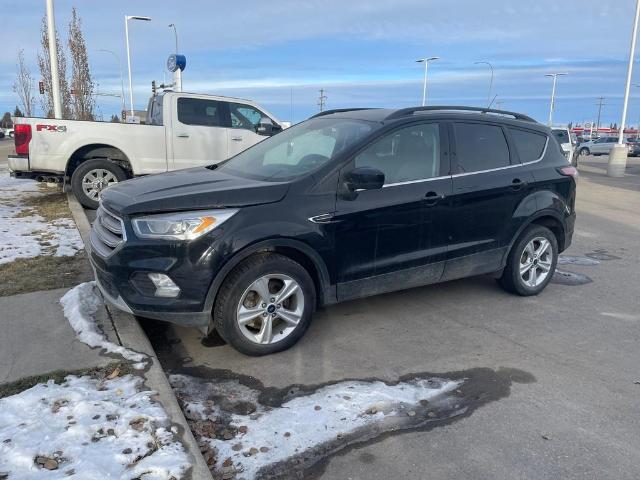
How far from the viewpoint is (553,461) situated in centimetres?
291

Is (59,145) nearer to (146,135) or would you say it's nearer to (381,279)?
(146,135)

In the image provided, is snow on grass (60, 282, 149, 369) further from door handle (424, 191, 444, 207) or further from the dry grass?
door handle (424, 191, 444, 207)

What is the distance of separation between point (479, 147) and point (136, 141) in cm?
628

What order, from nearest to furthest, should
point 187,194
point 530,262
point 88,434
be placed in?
1. point 88,434
2. point 187,194
3. point 530,262

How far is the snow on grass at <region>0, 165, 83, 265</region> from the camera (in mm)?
6234

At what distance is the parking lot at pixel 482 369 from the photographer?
291cm

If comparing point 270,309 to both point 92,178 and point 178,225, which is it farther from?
point 92,178

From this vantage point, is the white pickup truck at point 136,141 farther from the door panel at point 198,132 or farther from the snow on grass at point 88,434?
the snow on grass at point 88,434

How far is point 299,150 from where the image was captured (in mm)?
4750

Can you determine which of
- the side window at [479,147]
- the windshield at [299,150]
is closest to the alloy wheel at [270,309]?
the windshield at [299,150]

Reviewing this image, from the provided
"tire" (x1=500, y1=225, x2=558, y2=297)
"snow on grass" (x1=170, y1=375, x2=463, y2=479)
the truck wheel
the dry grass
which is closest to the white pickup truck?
the truck wheel

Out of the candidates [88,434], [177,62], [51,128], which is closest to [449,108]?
[88,434]

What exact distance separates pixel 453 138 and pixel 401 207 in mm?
972

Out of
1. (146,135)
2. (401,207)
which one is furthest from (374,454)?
(146,135)
